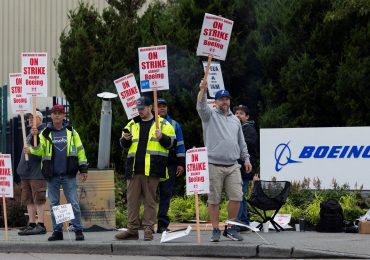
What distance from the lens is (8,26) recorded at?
32.4 meters

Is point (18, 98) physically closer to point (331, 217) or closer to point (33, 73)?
point (33, 73)

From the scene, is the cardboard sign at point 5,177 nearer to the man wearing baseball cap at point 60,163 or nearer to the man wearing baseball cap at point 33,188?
the man wearing baseball cap at point 33,188

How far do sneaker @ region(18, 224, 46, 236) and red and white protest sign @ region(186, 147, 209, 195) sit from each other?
10.8 ft

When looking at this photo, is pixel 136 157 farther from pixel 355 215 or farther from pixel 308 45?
pixel 308 45

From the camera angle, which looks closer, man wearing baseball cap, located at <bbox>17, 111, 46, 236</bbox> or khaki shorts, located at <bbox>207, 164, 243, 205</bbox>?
khaki shorts, located at <bbox>207, 164, 243, 205</bbox>

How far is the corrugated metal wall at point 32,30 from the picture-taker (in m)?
31.2

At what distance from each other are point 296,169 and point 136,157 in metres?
4.72

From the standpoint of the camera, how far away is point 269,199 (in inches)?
559

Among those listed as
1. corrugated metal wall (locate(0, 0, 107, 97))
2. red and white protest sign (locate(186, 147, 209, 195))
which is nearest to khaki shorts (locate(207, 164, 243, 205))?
red and white protest sign (locate(186, 147, 209, 195))

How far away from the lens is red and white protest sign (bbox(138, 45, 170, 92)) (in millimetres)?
13367

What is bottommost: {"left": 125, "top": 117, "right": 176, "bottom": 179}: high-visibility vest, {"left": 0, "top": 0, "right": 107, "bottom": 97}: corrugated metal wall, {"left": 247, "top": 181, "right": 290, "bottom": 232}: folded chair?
{"left": 247, "top": 181, "right": 290, "bottom": 232}: folded chair

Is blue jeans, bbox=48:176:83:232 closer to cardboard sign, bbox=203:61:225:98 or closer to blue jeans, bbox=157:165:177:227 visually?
blue jeans, bbox=157:165:177:227

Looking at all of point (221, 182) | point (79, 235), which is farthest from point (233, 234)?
point (79, 235)

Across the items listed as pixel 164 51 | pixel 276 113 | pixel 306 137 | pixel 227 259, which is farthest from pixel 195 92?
pixel 227 259
